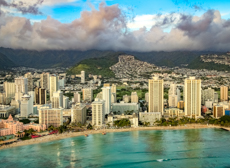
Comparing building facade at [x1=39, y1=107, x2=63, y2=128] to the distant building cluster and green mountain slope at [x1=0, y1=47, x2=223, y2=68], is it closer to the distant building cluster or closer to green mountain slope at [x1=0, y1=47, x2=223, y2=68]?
the distant building cluster

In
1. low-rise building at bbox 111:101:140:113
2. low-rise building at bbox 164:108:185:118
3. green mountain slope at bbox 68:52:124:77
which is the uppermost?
green mountain slope at bbox 68:52:124:77

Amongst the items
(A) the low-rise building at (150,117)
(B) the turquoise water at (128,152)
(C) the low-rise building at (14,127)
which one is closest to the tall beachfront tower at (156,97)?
(A) the low-rise building at (150,117)

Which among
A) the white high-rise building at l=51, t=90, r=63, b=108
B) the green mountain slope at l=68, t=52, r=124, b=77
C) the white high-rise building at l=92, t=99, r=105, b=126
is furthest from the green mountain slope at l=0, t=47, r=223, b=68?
the white high-rise building at l=92, t=99, r=105, b=126

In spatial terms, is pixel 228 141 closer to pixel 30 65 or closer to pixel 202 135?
pixel 202 135

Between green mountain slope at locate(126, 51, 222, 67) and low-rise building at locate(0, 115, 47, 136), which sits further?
green mountain slope at locate(126, 51, 222, 67)

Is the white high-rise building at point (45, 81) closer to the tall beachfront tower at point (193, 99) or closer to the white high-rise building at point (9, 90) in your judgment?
A: the white high-rise building at point (9, 90)

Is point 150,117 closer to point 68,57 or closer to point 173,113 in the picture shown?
point 173,113

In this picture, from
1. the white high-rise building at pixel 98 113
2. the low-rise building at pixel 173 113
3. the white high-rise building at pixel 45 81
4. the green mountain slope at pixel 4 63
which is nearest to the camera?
the white high-rise building at pixel 98 113
